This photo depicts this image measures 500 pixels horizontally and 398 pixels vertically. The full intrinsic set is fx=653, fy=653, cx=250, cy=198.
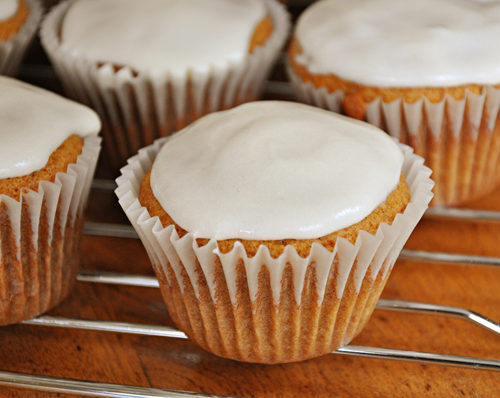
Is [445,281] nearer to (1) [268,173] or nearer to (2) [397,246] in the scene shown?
(2) [397,246]

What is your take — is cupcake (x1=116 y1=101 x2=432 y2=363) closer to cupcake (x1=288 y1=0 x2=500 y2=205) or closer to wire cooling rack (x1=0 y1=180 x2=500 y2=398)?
wire cooling rack (x1=0 y1=180 x2=500 y2=398)

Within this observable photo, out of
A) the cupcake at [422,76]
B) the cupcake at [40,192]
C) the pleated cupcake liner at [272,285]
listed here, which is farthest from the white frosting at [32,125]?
the cupcake at [422,76]

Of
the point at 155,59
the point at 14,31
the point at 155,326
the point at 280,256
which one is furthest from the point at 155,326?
the point at 14,31

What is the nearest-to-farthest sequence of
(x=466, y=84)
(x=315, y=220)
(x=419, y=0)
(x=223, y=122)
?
(x=315, y=220) < (x=223, y=122) < (x=466, y=84) < (x=419, y=0)

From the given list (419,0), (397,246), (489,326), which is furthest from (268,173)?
(419,0)

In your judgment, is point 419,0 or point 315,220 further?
point 419,0

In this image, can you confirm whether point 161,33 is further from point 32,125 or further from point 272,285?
point 272,285

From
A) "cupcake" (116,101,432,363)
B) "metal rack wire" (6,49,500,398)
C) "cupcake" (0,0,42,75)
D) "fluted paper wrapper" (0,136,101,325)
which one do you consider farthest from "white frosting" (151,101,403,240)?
"cupcake" (0,0,42,75)
